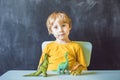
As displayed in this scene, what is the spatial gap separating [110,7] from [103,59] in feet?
1.60

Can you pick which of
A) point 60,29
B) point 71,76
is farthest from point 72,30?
point 71,76

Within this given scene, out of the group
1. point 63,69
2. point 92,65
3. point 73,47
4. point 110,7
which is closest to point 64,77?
point 63,69

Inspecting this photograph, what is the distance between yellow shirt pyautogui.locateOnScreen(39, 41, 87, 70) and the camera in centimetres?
227

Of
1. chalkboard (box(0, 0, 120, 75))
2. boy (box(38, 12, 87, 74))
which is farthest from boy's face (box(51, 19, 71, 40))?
chalkboard (box(0, 0, 120, 75))

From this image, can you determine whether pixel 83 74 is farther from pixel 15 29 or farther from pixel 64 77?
pixel 15 29

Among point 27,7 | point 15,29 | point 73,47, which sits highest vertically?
point 27,7

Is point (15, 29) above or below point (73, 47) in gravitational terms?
above

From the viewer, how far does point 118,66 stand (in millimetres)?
2631

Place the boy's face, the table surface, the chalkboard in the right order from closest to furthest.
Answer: the table surface < the boy's face < the chalkboard

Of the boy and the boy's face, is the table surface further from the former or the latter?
the boy's face

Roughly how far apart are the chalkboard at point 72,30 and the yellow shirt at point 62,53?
0.30 metres

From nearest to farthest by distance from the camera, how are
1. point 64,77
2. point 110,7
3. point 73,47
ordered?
point 64,77 < point 73,47 < point 110,7

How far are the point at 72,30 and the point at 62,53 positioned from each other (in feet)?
1.27

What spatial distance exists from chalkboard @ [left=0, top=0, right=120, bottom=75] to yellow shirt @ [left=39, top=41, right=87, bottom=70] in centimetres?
30
